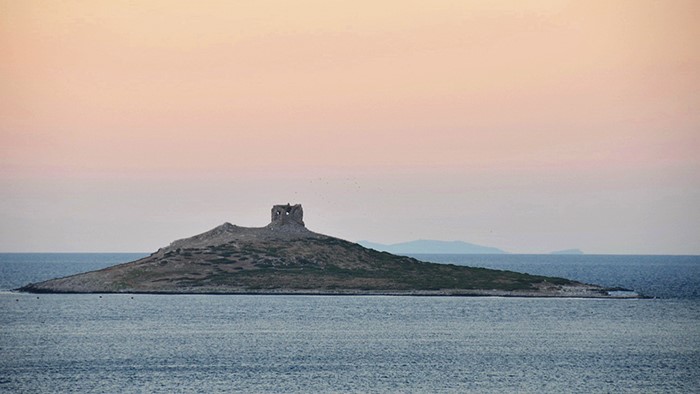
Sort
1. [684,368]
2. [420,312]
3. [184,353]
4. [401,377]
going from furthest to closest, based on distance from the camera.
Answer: [420,312] < [184,353] < [684,368] < [401,377]

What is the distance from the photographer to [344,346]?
112 m

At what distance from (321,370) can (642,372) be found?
27.8 m

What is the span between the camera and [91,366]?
94375 millimetres

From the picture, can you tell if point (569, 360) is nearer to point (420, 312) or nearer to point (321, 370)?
point (321, 370)

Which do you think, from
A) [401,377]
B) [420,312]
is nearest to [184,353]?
[401,377]

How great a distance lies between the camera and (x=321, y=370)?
93375 millimetres

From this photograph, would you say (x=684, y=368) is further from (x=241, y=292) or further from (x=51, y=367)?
(x=241, y=292)

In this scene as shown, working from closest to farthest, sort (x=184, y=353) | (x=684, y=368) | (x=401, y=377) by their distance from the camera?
(x=401, y=377) → (x=684, y=368) → (x=184, y=353)

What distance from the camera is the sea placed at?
283 feet

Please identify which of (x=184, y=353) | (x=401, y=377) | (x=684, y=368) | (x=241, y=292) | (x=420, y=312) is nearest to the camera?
(x=401, y=377)

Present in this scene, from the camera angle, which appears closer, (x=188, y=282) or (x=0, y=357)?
(x=0, y=357)

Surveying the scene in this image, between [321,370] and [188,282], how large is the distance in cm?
10473

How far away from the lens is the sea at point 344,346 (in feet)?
283

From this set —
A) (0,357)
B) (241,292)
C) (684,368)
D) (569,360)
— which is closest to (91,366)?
(0,357)
